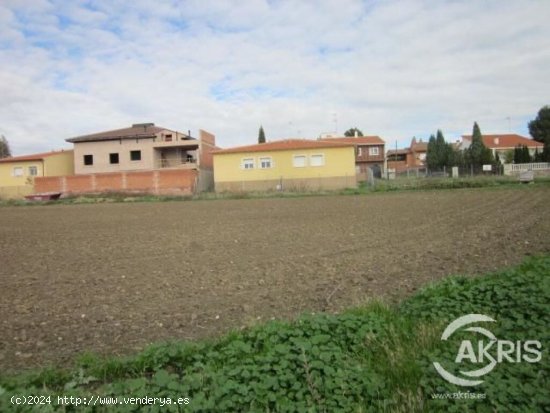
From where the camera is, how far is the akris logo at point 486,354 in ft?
9.84

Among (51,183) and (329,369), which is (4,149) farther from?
(329,369)

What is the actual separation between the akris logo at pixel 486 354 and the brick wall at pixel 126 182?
35.5 metres

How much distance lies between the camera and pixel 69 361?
3.66 meters

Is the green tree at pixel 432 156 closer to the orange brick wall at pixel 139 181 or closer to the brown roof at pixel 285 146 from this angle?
the brown roof at pixel 285 146

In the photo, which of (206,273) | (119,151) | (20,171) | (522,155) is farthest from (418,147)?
(206,273)

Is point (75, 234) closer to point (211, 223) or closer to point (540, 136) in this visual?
point (211, 223)

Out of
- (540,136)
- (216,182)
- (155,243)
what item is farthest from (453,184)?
(540,136)

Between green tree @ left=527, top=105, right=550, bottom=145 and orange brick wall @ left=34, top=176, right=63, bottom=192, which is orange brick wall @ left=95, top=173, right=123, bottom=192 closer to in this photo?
orange brick wall @ left=34, top=176, right=63, bottom=192

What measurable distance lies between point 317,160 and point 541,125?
1841 inches

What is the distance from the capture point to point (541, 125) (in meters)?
65.5

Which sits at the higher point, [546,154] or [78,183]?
[546,154]

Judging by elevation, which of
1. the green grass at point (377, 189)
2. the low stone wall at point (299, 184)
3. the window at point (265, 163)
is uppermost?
the window at point (265, 163)

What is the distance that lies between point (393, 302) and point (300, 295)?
1.18 m

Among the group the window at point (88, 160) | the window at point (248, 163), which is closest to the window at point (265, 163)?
the window at point (248, 163)
